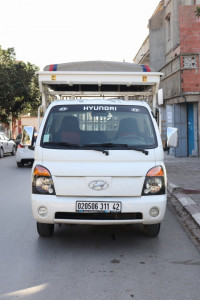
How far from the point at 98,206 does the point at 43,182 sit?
29.6 inches

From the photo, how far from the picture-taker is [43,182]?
545 cm

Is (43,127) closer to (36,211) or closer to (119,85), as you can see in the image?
(36,211)

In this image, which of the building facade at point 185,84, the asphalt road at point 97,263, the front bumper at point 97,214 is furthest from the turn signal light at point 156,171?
the building facade at point 185,84

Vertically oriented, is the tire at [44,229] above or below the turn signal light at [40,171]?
below

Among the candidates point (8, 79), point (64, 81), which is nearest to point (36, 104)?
point (8, 79)

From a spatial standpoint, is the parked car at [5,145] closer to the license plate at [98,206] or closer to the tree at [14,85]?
the tree at [14,85]

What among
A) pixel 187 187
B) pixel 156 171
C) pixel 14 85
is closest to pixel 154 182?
pixel 156 171

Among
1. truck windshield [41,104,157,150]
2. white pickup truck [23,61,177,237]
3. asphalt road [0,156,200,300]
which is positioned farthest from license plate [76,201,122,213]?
→ truck windshield [41,104,157,150]

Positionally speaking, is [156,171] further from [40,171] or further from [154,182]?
[40,171]

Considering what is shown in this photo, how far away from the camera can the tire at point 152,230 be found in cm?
593

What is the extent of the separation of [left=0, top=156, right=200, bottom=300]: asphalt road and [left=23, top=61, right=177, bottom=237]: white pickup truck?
36cm

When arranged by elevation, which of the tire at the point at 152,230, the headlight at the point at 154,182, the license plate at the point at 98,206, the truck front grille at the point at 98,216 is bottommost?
the tire at the point at 152,230

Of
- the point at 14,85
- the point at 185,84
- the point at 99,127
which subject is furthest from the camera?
the point at 14,85

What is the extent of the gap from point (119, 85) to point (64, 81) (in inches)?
49.6
